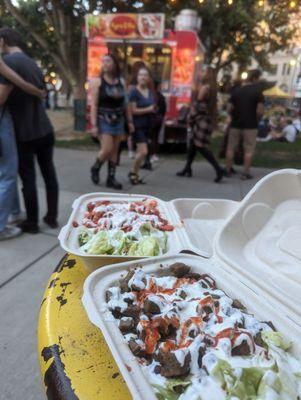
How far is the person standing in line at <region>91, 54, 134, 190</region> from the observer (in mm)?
5516

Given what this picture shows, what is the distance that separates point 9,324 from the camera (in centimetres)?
279

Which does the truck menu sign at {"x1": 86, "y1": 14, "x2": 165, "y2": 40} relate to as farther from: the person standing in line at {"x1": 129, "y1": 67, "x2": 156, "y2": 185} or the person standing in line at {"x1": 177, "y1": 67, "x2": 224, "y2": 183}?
the person standing in line at {"x1": 129, "y1": 67, "x2": 156, "y2": 185}

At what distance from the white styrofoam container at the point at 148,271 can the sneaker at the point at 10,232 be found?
292 cm

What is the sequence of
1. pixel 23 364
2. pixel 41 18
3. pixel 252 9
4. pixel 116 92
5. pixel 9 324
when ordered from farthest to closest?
pixel 252 9 → pixel 41 18 → pixel 116 92 → pixel 9 324 → pixel 23 364

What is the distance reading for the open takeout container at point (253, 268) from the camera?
1.26 m

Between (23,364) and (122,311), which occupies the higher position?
(122,311)

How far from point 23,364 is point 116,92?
4085 mm

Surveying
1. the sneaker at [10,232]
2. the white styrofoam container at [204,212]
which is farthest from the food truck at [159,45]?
the white styrofoam container at [204,212]

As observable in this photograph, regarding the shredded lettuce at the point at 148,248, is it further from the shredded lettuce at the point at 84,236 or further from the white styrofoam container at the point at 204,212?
the white styrofoam container at the point at 204,212

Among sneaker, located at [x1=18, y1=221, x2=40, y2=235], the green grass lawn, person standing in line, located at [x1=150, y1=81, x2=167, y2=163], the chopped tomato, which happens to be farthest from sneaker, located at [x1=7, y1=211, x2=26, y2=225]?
the green grass lawn

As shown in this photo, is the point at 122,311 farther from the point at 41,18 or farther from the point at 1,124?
the point at 41,18

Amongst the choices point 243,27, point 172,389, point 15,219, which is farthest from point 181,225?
point 243,27

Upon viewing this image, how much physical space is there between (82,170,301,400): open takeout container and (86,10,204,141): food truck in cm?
771

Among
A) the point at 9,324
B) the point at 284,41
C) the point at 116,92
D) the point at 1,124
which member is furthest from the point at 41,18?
the point at 284,41
